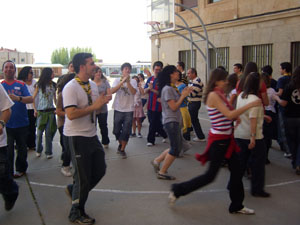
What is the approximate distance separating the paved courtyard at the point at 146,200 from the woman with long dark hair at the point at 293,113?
1.24ft

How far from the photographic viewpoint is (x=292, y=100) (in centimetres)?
566

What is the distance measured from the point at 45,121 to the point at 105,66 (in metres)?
88.8

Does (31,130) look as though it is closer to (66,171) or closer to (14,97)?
(66,171)

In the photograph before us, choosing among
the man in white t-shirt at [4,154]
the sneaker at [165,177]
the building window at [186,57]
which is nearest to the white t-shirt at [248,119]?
the sneaker at [165,177]

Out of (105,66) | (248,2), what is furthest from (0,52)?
(248,2)

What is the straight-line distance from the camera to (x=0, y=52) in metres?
96.9

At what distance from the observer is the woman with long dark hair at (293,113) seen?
556 cm

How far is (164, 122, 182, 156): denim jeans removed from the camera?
532 centimetres

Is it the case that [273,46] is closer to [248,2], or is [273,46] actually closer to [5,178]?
[248,2]

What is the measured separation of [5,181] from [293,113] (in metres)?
4.42

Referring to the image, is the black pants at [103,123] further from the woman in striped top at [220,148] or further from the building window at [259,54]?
the building window at [259,54]

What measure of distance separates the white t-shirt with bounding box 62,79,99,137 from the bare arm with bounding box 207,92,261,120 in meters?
1.41

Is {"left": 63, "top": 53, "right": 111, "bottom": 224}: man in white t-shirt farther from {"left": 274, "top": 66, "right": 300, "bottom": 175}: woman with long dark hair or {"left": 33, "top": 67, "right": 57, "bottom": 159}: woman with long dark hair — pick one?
{"left": 274, "top": 66, "right": 300, "bottom": 175}: woman with long dark hair

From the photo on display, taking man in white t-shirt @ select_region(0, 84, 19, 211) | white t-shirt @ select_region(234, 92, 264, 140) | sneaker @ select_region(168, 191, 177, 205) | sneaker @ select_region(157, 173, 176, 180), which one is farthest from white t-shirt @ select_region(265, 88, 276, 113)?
man in white t-shirt @ select_region(0, 84, 19, 211)
